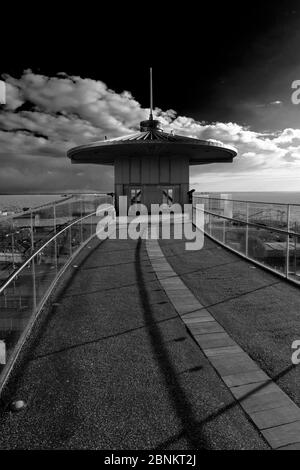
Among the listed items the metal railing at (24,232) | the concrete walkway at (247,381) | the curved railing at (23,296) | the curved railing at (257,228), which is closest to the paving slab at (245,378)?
the concrete walkway at (247,381)

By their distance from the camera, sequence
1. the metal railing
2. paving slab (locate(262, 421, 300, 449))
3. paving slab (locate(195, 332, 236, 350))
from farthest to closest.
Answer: paving slab (locate(195, 332, 236, 350)) < the metal railing < paving slab (locate(262, 421, 300, 449))

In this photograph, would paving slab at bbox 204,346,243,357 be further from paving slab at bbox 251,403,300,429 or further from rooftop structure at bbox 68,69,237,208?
rooftop structure at bbox 68,69,237,208

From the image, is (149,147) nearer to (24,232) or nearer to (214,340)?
(24,232)

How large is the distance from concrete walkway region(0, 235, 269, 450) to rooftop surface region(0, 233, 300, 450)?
0.4 inches

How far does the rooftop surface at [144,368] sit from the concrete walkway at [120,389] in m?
0.01

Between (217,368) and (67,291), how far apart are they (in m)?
4.29

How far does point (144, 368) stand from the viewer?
4.17 m

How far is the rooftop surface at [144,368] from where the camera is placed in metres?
3.04

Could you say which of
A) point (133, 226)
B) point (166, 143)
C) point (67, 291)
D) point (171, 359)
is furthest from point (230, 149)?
point (171, 359)

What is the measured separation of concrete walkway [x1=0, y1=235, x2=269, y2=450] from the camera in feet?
9.81

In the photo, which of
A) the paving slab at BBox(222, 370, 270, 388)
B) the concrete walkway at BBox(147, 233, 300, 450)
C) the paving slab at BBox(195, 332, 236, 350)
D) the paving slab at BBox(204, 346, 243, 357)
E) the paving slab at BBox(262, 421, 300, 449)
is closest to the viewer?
the paving slab at BBox(262, 421, 300, 449)

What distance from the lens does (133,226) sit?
19484 mm

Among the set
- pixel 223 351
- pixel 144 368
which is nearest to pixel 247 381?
pixel 223 351

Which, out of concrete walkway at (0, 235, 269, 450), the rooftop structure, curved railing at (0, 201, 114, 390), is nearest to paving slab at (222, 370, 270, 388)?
concrete walkway at (0, 235, 269, 450)
